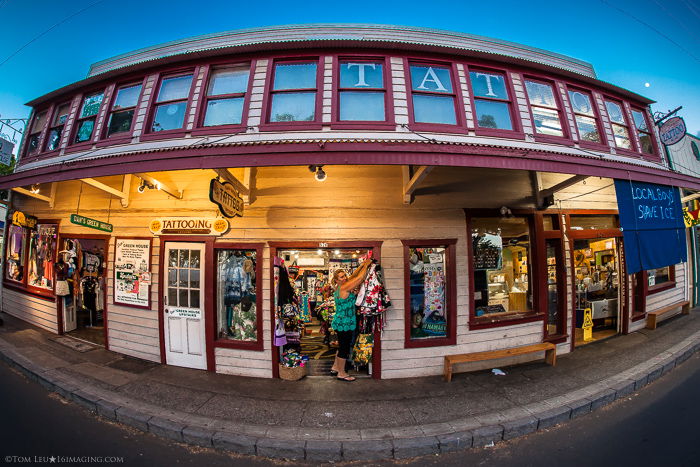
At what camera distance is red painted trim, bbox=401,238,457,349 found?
5.10 meters

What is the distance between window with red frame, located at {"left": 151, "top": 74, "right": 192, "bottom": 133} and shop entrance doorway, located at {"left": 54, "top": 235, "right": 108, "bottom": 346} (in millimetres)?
3256

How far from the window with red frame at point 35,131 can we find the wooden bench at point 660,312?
1859 centimetres

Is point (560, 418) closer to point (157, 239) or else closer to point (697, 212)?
point (157, 239)

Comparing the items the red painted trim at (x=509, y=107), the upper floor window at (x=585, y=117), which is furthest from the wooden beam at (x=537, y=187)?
the upper floor window at (x=585, y=117)

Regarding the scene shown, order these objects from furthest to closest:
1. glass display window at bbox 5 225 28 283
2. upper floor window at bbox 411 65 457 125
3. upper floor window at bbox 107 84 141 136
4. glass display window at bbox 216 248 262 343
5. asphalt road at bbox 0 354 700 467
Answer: glass display window at bbox 5 225 28 283
upper floor window at bbox 107 84 141 136
upper floor window at bbox 411 65 457 125
glass display window at bbox 216 248 262 343
asphalt road at bbox 0 354 700 467

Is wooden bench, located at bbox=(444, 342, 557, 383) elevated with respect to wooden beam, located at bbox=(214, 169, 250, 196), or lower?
lower

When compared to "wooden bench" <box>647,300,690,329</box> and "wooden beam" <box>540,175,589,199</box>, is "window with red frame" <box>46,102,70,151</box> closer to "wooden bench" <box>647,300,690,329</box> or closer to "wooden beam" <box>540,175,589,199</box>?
"wooden beam" <box>540,175,589,199</box>

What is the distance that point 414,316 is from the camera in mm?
5312

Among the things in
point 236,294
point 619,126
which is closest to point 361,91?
point 236,294

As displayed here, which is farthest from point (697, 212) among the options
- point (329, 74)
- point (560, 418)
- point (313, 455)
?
point (313, 455)

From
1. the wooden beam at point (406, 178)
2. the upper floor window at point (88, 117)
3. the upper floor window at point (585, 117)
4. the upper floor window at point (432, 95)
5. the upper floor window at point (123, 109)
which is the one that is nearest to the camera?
the wooden beam at point (406, 178)

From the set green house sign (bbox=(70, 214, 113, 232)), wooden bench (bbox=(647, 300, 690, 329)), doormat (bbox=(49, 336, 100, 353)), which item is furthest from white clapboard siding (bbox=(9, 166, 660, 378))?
wooden bench (bbox=(647, 300, 690, 329))

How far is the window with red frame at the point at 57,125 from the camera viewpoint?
7.47 meters

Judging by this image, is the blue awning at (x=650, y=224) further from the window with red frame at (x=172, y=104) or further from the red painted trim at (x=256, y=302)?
the window with red frame at (x=172, y=104)
